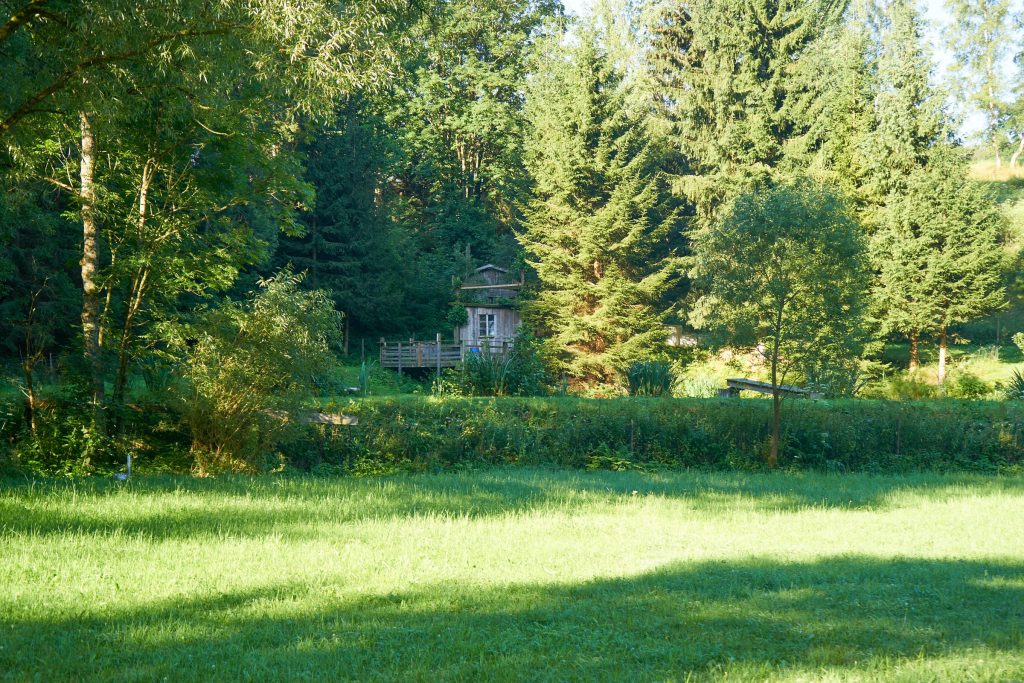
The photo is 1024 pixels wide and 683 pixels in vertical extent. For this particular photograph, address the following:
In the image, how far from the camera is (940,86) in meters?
37.1

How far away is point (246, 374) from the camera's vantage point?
1342 cm

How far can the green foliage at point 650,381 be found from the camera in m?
23.2

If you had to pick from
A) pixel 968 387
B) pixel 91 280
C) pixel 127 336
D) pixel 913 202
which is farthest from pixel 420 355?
pixel 91 280

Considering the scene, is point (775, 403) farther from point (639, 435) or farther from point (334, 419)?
point (334, 419)

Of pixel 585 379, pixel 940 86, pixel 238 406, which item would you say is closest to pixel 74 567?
pixel 238 406

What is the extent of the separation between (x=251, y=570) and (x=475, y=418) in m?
9.44

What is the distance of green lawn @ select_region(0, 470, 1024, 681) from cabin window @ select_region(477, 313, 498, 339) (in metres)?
31.0

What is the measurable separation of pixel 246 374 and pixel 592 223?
82.5 ft

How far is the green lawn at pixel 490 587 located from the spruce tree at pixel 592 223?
24.0 m

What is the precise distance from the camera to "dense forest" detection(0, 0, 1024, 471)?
38.1ft

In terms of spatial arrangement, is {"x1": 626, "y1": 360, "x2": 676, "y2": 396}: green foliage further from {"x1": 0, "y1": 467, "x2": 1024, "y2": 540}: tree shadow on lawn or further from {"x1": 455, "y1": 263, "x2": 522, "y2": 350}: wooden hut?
{"x1": 455, "y1": 263, "x2": 522, "y2": 350}: wooden hut

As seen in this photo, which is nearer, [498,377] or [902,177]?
[498,377]

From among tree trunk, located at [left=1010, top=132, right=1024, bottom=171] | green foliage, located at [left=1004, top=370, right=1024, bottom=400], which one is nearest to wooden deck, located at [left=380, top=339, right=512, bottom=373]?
green foliage, located at [left=1004, top=370, right=1024, bottom=400]

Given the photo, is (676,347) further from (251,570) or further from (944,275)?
(251,570)
